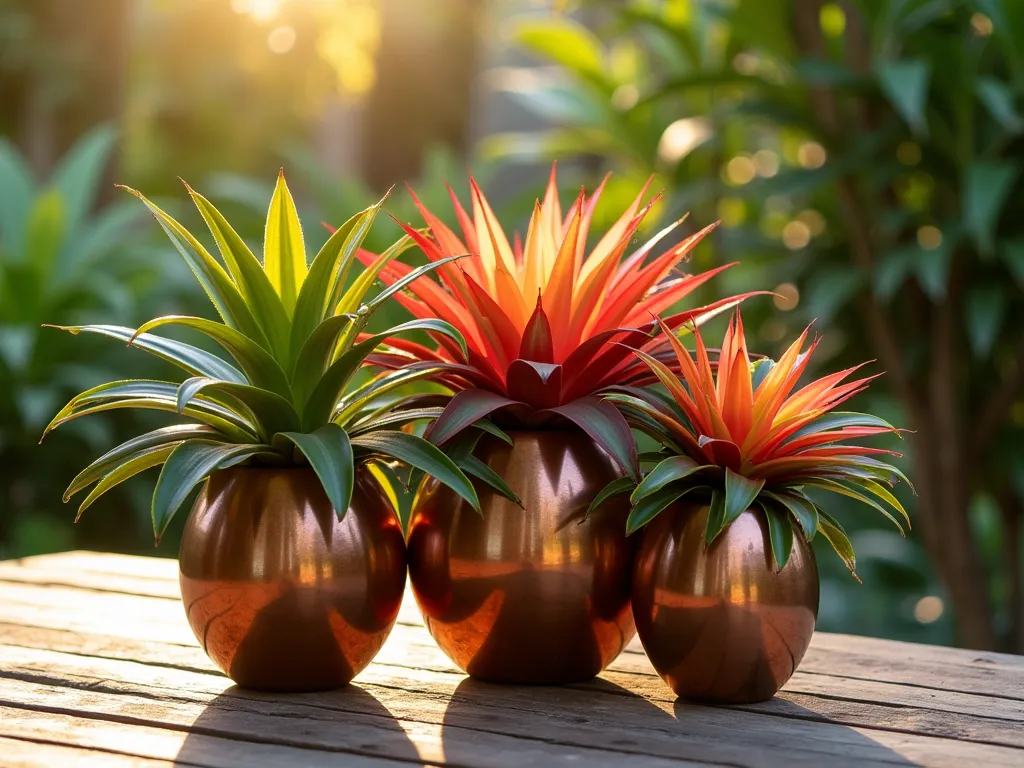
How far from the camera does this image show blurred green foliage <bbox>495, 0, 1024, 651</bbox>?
7.18 ft

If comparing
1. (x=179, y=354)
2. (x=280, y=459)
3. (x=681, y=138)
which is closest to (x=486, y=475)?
(x=280, y=459)

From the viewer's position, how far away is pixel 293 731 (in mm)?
868

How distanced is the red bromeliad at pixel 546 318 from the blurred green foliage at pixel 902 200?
1.13m

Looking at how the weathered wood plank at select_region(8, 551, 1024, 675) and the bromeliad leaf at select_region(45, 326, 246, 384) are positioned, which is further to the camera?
the weathered wood plank at select_region(8, 551, 1024, 675)

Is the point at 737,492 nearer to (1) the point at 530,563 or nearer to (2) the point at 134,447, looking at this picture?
(1) the point at 530,563

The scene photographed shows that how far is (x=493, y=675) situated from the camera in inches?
39.9

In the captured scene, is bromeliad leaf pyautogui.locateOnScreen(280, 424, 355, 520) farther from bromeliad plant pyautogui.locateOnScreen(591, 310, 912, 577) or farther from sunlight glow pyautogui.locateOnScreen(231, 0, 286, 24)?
sunlight glow pyautogui.locateOnScreen(231, 0, 286, 24)

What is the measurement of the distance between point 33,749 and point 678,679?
1.62 feet

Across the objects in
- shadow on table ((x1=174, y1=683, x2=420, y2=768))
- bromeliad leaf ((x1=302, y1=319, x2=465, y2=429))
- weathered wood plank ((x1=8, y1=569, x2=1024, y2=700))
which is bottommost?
shadow on table ((x1=174, y1=683, x2=420, y2=768))

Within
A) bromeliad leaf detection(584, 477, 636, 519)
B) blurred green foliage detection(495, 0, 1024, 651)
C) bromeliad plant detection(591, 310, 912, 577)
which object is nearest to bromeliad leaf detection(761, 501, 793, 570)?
bromeliad plant detection(591, 310, 912, 577)

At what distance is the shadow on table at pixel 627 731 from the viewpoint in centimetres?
83

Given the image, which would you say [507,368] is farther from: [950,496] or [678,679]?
[950,496]

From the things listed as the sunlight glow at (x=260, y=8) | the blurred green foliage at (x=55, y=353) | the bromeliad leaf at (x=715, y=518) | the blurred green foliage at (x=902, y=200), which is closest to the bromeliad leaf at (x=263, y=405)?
the bromeliad leaf at (x=715, y=518)

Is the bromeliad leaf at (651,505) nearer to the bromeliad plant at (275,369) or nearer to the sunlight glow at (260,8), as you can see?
the bromeliad plant at (275,369)
